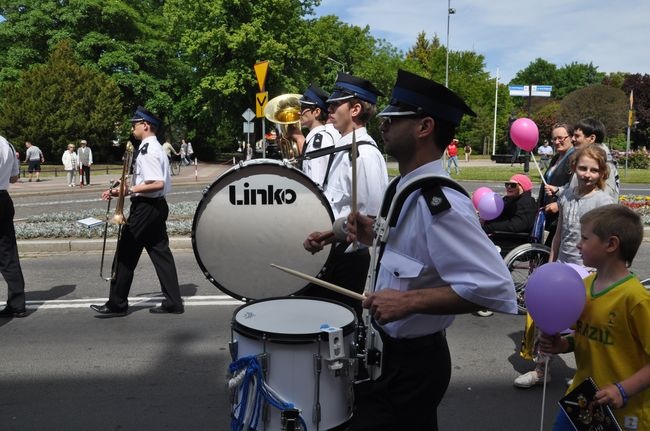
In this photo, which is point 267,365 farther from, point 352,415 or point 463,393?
point 463,393

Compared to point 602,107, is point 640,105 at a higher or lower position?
higher

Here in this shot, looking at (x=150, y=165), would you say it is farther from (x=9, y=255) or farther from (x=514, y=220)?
(x=514, y=220)

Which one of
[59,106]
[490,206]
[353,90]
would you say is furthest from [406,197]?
[59,106]

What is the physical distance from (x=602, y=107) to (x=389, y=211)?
199 ft

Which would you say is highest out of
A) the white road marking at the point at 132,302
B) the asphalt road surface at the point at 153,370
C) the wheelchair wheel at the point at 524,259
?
the wheelchair wheel at the point at 524,259

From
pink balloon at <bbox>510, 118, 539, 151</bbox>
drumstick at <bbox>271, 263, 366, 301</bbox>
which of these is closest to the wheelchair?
pink balloon at <bbox>510, 118, 539, 151</bbox>

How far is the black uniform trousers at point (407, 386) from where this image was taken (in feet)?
6.90

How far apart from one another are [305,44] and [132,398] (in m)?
38.7

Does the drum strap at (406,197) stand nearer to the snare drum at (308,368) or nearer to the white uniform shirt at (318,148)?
the snare drum at (308,368)

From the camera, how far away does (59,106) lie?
3612 centimetres

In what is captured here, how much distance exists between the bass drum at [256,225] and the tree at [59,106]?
1407 inches

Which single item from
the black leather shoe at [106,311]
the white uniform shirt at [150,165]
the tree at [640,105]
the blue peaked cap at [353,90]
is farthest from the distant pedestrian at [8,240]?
the tree at [640,105]

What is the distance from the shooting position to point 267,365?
2258 mm

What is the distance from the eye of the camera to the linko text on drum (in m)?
3.44
